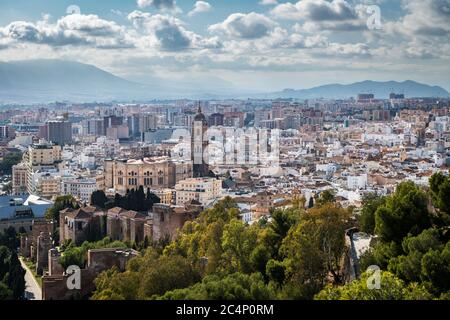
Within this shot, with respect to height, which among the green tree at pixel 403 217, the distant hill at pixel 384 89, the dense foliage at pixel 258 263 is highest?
the distant hill at pixel 384 89

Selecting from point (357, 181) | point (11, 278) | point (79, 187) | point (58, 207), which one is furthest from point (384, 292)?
point (79, 187)

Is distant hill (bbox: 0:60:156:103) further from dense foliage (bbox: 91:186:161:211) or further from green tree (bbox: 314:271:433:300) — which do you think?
green tree (bbox: 314:271:433:300)

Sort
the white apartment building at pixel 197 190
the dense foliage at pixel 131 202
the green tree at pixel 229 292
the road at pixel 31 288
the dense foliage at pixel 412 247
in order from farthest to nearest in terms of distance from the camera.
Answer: the white apartment building at pixel 197 190
the dense foliage at pixel 131 202
the road at pixel 31 288
the green tree at pixel 229 292
the dense foliage at pixel 412 247

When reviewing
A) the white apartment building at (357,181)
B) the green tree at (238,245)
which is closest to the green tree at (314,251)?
the green tree at (238,245)

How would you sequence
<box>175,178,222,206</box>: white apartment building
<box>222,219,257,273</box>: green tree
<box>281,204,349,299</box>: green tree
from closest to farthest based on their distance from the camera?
<box>281,204,349,299</box>: green tree
<box>222,219,257,273</box>: green tree
<box>175,178,222,206</box>: white apartment building

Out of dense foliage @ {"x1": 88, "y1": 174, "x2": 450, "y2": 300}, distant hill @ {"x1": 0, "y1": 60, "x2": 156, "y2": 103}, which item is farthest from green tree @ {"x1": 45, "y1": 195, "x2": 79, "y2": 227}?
dense foliage @ {"x1": 88, "y1": 174, "x2": 450, "y2": 300}

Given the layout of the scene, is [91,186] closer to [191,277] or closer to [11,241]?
[11,241]

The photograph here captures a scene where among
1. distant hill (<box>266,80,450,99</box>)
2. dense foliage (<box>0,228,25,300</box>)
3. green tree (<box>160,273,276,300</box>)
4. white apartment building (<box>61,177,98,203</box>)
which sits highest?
distant hill (<box>266,80,450,99</box>)

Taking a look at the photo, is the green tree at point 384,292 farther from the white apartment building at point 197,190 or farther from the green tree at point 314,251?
the white apartment building at point 197,190
